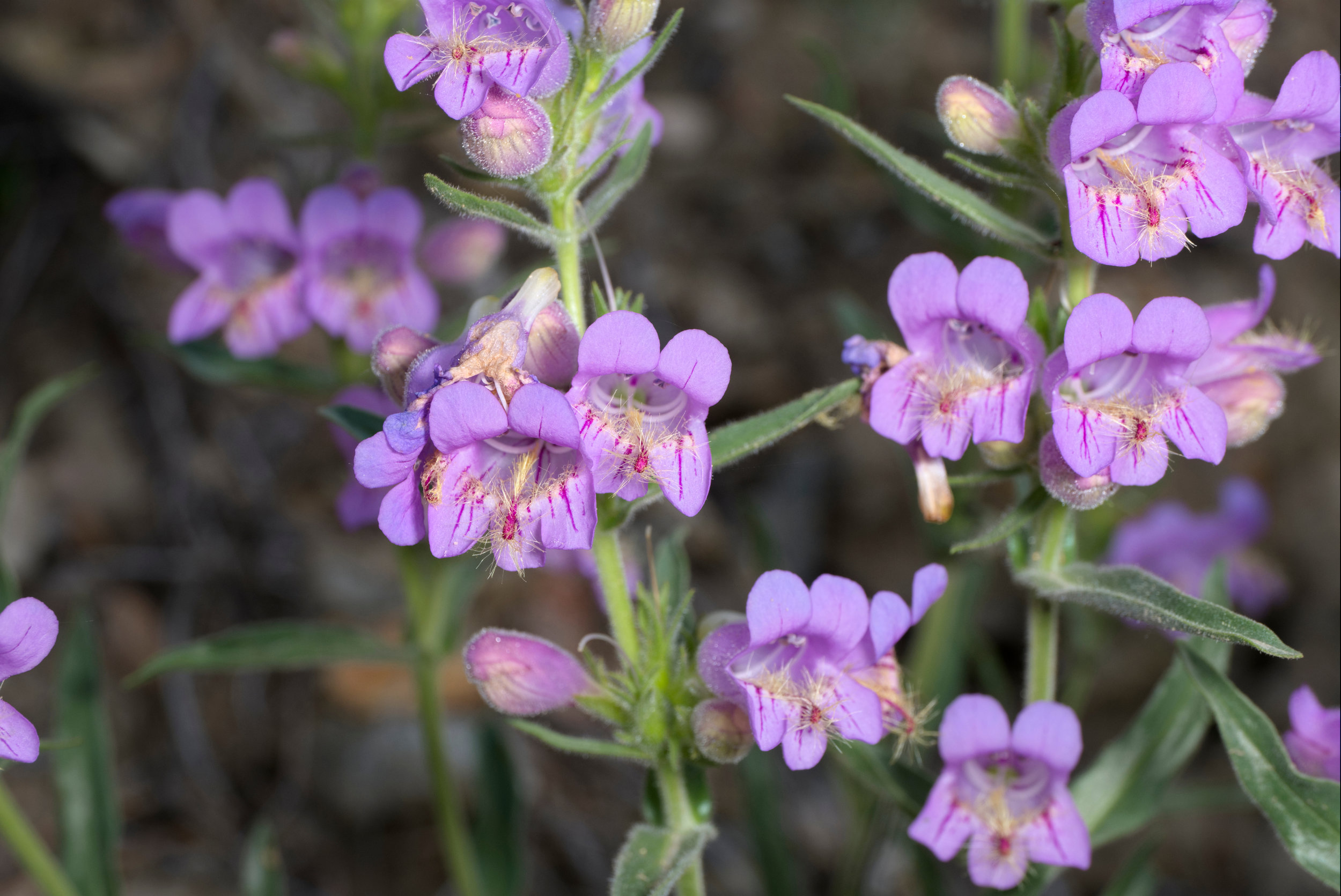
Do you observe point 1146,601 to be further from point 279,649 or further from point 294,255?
point 294,255

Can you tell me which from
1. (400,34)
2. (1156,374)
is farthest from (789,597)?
(400,34)

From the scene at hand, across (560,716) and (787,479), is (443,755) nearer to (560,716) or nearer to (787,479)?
(560,716)

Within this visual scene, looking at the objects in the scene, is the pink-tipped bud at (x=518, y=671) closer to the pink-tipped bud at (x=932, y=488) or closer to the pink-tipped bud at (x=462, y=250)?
the pink-tipped bud at (x=932, y=488)

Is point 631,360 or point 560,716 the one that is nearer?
point 631,360

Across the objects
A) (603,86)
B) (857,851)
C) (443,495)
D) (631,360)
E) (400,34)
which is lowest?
(857,851)

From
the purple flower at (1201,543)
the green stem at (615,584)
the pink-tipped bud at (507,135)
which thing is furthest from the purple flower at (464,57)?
the purple flower at (1201,543)

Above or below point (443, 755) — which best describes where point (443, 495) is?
above

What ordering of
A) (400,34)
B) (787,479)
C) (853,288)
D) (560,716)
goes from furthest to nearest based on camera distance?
(853,288)
(787,479)
(560,716)
(400,34)
